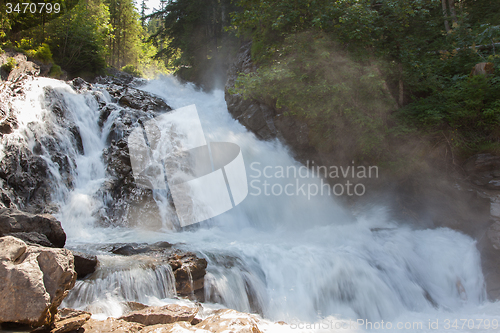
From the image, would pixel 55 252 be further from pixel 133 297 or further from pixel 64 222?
pixel 64 222

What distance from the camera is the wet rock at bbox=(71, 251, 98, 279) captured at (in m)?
4.71

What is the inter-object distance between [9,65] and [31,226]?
851 cm

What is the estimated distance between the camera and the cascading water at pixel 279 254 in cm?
527

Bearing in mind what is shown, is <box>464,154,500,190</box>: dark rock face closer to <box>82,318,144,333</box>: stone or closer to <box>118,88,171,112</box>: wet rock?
<box>82,318,144,333</box>: stone

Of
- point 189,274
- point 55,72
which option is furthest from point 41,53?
point 189,274

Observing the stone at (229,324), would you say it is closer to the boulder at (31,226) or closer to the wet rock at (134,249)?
the wet rock at (134,249)

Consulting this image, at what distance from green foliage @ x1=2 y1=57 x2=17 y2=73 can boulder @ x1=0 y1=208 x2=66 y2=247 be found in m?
7.91

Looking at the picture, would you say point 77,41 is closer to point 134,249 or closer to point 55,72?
point 55,72

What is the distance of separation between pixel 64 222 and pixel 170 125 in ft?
17.3

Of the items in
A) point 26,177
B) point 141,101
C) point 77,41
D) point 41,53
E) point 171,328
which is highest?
point 77,41

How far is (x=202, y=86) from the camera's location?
19406mm

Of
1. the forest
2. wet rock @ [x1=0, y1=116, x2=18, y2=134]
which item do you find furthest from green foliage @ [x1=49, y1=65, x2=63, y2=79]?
wet rock @ [x1=0, y1=116, x2=18, y2=134]

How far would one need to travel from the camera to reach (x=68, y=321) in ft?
10.7

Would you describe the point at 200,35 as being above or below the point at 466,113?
above
